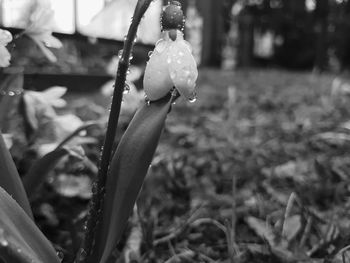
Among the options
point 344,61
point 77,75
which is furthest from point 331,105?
point 344,61

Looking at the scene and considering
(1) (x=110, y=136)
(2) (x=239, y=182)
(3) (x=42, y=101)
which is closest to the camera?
(1) (x=110, y=136)

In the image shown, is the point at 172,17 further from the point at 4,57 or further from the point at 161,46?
the point at 4,57

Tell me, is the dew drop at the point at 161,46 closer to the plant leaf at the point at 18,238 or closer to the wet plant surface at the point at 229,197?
the plant leaf at the point at 18,238

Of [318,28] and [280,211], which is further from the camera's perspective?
[318,28]

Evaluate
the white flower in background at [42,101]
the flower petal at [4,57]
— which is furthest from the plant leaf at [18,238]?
the white flower in background at [42,101]

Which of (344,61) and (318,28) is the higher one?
(318,28)

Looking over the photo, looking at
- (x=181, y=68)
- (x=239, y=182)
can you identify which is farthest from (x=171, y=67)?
(x=239, y=182)

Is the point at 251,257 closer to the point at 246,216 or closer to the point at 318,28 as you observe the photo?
the point at 246,216
